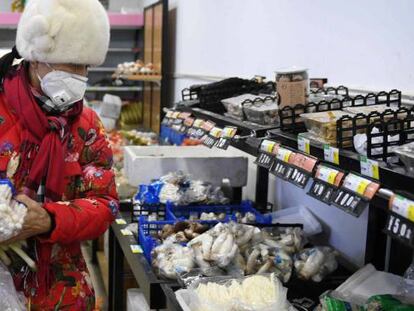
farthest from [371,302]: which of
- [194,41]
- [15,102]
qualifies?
[194,41]

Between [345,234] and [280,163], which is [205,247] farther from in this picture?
[345,234]

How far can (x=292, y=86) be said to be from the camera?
6.26ft

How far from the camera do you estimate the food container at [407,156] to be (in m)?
1.25

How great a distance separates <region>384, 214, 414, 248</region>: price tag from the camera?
3.58ft

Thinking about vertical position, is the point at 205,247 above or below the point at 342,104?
below

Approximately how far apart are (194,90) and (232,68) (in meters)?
1.14

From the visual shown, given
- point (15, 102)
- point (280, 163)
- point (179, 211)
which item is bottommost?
point (179, 211)

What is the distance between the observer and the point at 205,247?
2135 millimetres

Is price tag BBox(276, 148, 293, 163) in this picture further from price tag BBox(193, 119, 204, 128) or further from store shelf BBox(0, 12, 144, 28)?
store shelf BBox(0, 12, 144, 28)

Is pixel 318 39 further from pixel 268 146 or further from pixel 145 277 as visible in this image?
pixel 145 277

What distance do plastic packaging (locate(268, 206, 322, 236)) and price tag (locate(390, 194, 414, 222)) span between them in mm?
1572

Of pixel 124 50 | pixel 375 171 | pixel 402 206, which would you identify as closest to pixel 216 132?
pixel 375 171

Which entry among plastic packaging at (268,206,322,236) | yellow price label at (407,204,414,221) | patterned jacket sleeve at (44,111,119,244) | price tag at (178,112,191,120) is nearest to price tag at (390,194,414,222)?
yellow price label at (407,204,414,221)

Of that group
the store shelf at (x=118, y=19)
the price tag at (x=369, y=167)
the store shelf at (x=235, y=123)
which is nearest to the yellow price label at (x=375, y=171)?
the price tag at (x=369, y=167)
